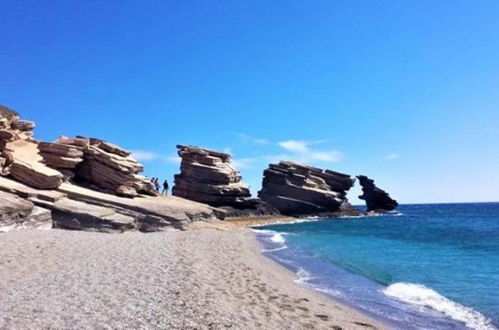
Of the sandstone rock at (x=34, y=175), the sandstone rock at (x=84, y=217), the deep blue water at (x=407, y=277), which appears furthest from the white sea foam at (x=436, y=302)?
the sandstone rock at (x=34, y=175)

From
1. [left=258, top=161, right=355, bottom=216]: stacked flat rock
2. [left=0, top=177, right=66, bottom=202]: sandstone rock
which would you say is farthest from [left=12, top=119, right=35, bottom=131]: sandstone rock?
[left=258, top=161, right=355, bottom=216]: stacked flat rock

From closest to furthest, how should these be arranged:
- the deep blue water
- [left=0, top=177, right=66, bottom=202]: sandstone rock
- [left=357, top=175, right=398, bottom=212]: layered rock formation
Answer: the deep blue water < [left=0, top=177, right=66, bottom=202]: sandstone rock < [left=357, top=175, right=398, bottom=212]: layered rock formation

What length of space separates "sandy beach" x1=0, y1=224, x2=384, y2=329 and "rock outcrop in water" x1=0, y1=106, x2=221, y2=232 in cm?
600

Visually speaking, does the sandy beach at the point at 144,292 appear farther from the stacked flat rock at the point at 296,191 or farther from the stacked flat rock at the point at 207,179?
the stacked flat rock at the point at 296,191

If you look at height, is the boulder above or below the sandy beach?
above

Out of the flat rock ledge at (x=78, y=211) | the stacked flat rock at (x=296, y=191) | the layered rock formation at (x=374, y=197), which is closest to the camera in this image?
the flat rock ledge at (x=78, y=211)

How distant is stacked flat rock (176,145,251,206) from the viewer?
198 feet

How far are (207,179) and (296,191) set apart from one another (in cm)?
1923

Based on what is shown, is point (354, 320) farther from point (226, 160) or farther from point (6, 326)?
point (226, 160)

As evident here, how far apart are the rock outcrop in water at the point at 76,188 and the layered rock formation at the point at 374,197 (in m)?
65.6

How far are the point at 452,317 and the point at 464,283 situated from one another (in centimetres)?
652

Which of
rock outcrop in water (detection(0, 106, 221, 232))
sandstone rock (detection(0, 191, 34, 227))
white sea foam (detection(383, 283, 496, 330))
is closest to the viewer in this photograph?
white sea foam (detection(383, 283, 496, 330))

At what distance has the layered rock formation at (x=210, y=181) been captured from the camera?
60.3 metres

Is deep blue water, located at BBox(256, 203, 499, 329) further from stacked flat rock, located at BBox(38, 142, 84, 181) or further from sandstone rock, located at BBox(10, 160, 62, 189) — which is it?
stacked flat rock, located at BBox(38, 142, 84, 181)
